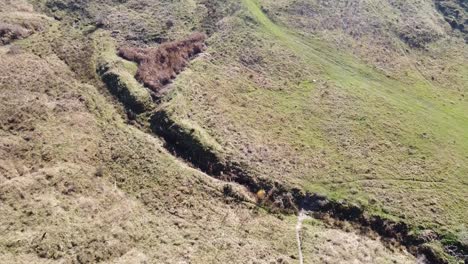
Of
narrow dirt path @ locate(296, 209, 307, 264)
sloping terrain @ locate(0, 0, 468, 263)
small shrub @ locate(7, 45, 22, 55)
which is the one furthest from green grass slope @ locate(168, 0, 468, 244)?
small shrub @ locate(7, 45, 22, 55)

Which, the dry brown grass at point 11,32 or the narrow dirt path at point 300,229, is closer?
the narrow dirt path at point 300,229

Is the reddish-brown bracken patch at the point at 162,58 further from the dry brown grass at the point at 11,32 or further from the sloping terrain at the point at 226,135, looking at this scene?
the dry brown grass at the point at 11,32

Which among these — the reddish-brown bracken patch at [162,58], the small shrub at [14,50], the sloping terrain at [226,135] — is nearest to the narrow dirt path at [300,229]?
the sloping terrain at [226,135]

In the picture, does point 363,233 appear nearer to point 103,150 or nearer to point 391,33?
point 103,150

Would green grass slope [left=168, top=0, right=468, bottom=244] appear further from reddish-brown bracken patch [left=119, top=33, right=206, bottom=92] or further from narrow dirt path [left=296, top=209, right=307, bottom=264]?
narrow dirt path [left=296, top=209, right=307, bottom=264]

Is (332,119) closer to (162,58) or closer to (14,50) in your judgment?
(162,58)

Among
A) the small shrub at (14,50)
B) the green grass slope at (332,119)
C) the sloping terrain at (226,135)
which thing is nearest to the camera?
the sloping terrain at (226,135)
